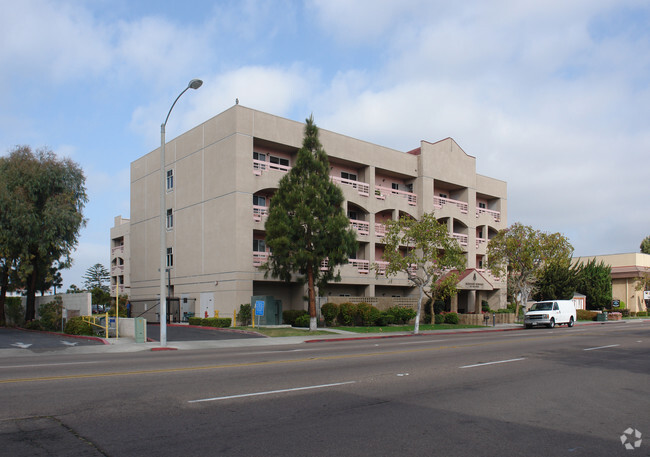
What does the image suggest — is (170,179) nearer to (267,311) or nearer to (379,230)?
(267,311)

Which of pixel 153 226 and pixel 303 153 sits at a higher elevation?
pixel 303 153

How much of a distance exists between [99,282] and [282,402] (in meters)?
105

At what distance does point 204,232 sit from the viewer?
38.2 meters

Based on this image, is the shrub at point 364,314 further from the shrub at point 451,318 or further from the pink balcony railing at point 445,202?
the pink balcony railing at point 445,202

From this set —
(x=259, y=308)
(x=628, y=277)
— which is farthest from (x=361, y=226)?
(x=628, y=277)

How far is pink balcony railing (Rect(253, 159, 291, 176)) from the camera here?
36438 mm

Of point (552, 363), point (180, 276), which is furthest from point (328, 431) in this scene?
point (180, 276)

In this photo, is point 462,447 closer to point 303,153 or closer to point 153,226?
point 303,153

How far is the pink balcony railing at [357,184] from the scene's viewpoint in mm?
40578

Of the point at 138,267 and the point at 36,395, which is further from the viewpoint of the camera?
the point at 138,267

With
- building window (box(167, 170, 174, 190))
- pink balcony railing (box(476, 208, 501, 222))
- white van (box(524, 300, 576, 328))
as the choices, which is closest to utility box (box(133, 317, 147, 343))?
building window (box(167, 170, 174, 190))

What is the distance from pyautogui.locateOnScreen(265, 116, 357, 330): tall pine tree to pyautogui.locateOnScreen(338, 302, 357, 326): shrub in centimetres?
431

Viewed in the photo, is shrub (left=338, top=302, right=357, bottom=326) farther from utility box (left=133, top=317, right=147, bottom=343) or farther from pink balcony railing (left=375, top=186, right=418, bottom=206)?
utility box (left=133, top=317, right=147, bottom=343)

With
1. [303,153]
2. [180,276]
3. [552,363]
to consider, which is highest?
[303,153]
